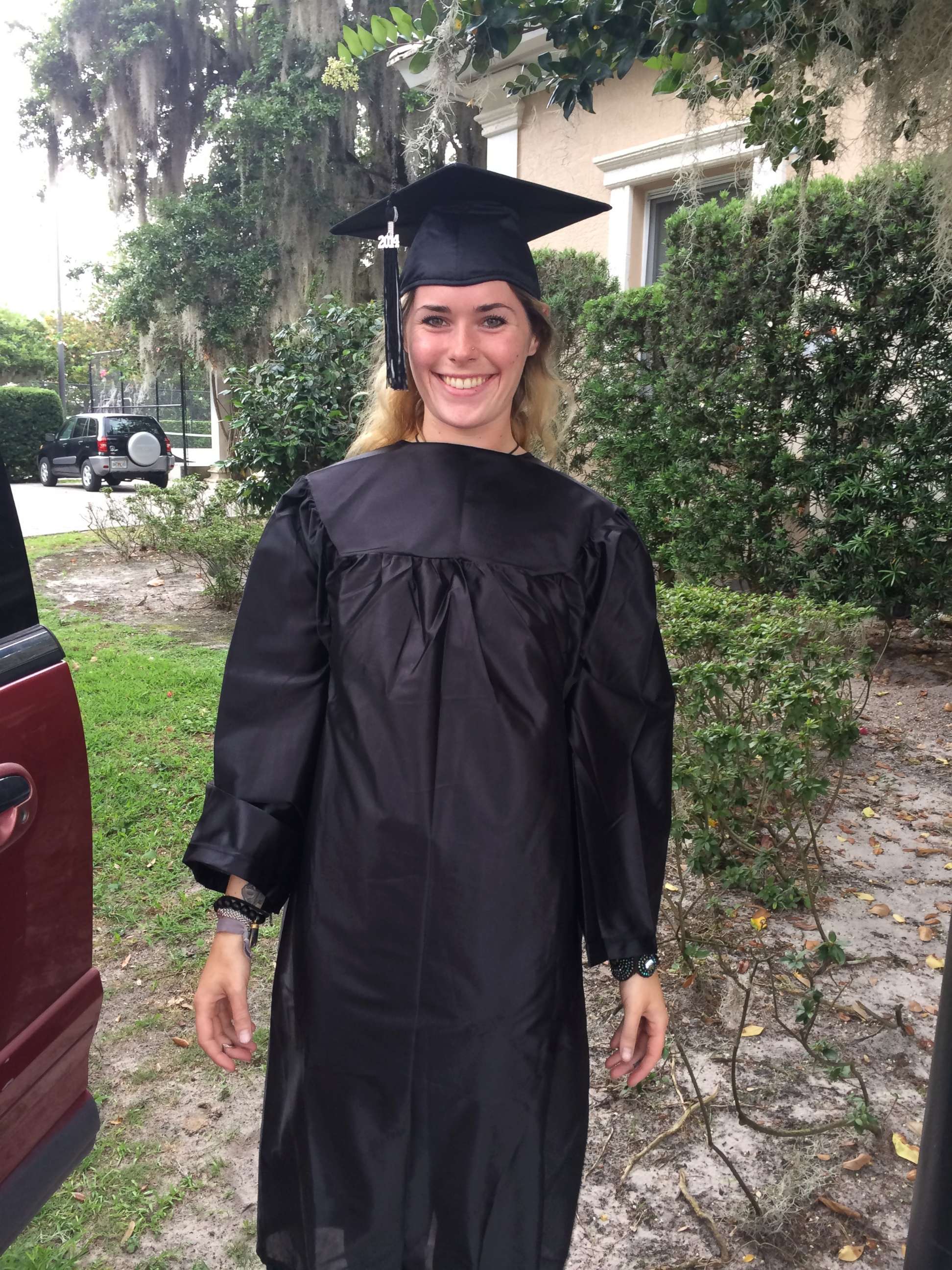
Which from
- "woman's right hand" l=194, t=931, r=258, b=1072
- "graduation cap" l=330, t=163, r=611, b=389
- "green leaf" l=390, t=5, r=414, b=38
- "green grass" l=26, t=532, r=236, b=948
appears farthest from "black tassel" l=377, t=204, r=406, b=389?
"green grass" l=26, t=532, r=236, b=948

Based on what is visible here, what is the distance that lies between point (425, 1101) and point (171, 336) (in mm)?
18618

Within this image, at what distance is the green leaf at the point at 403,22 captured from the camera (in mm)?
2239

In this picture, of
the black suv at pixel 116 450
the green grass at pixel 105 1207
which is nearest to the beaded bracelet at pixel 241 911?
the green grass at pixel 105 1207

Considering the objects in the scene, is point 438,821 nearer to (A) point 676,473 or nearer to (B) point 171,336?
(A) point 676,473

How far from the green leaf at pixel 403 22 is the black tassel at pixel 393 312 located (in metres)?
0.82

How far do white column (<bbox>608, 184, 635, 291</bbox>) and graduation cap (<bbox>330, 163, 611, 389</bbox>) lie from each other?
24.9 ft

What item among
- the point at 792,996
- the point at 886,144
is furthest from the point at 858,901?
the point at 886,144

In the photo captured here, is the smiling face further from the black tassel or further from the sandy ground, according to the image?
the sandy ground

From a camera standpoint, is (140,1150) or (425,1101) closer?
(425,1101)

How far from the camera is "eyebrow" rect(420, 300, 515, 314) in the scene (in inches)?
65.6

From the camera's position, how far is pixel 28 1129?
167 centimetres

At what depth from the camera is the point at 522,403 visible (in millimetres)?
1896

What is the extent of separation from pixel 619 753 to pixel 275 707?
56cm

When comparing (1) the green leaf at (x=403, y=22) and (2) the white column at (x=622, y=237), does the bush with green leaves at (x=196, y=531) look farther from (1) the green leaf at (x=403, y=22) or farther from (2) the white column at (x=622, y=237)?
(1) the green leaf at (x=403, y=22)
